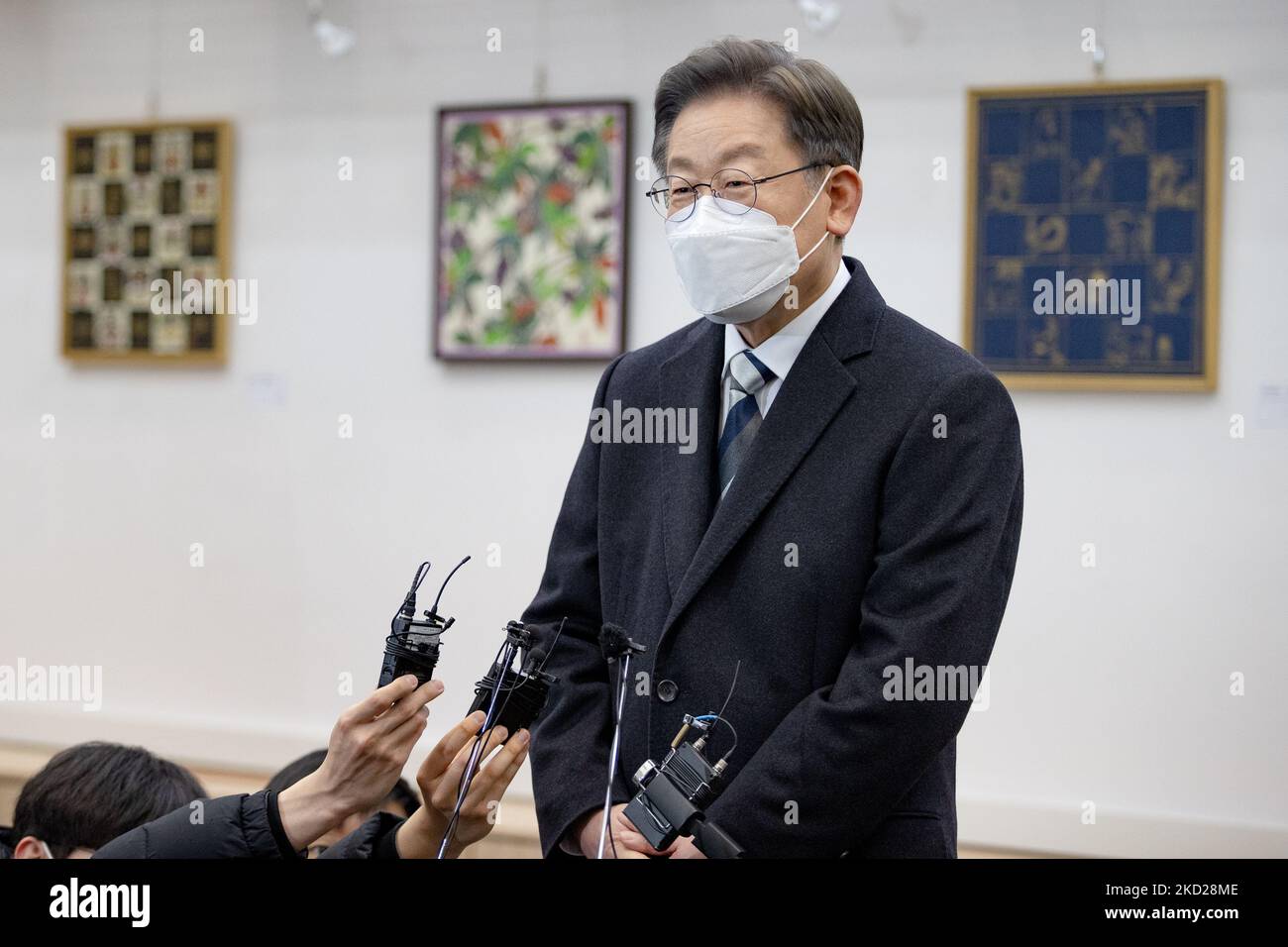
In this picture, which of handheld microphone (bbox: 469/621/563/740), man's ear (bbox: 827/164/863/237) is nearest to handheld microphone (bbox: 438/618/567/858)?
Answer: handheld microphone (bbox: 469/621/563/740)

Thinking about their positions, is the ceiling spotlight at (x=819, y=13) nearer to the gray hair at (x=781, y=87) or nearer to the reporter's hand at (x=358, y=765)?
the gray hair at (x=781, y=87)

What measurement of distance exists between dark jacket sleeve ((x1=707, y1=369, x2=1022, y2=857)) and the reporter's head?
3.40 ft

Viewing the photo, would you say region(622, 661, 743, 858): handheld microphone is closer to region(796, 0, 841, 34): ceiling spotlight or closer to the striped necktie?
the striped necktie

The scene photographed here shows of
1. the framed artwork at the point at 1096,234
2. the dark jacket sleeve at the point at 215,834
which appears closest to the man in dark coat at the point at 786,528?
the dark jacket sleeve at the point at 215,834

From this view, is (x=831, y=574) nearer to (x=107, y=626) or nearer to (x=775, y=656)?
(x=775, y=656)

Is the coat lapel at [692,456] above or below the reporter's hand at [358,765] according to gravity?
above

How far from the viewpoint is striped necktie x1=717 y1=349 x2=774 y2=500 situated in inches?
63.0

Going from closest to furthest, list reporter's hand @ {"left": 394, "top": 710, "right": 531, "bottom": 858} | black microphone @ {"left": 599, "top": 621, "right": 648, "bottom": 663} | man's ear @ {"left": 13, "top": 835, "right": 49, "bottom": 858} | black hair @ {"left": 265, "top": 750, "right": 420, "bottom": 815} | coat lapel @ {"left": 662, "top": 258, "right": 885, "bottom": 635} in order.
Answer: black microphone @ {"left": 599, "top": 621, "right": 648, "bottom": 663}, reporter's hand @ {"left": 394, "top": 710, "right": 531, "bottom": 858}, coat lapel @ {"left": 662, "top": 258, "right": 885, "bottom": 635}, man's ear @ {"left": 13, "top": 835, "right": 49, "bottom": 858}, black hair @ {"left": 265, "top": 750, "right": 420, "bottom": 815}

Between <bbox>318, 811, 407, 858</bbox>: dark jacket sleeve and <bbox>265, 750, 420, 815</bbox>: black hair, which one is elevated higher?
<bbox>318, 811, 407, 858</bbox>: dark jacket sleeve

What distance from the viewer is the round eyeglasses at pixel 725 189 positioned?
154cm

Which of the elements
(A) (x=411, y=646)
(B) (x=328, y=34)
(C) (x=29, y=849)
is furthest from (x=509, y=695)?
(B) (x=328, y=34)

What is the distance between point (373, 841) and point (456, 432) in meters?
2.54

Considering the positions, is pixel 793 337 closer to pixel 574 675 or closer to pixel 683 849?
pixel 574 675

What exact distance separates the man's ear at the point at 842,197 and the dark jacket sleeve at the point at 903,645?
0.26 m
